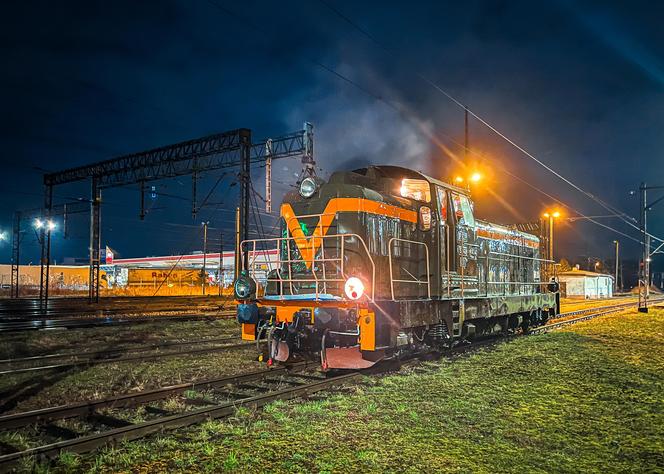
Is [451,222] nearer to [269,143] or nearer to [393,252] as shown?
[393,252]

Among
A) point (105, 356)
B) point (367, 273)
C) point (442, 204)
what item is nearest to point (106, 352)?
point (105, 356)

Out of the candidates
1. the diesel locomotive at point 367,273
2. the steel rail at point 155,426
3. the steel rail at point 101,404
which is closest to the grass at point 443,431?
the steel rail at point 155,426

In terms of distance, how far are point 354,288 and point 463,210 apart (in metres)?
4.34

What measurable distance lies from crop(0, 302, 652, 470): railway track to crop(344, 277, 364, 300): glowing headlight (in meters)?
1.36

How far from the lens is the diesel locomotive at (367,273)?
25.5ft

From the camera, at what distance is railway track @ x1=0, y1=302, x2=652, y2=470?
5.07 meters

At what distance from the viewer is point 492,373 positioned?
8695mm

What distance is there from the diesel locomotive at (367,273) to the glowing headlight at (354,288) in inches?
0.6

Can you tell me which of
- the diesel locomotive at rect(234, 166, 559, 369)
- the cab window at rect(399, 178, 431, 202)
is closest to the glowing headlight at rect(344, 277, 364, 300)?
the diesel locomotive at rect(234, 166, 559, 369)

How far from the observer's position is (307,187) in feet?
29.7

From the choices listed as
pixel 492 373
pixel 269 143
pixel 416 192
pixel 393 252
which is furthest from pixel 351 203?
pixel 269 143

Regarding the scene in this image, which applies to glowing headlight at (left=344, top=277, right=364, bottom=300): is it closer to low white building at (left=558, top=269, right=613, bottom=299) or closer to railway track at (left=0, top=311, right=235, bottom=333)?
railway track at (left=0, top=311, right=235, bottom=333)

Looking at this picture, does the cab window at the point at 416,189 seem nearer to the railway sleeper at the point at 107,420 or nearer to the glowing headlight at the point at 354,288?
the glowing headlight at the point at 354,288

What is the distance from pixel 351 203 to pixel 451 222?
8.84ft
